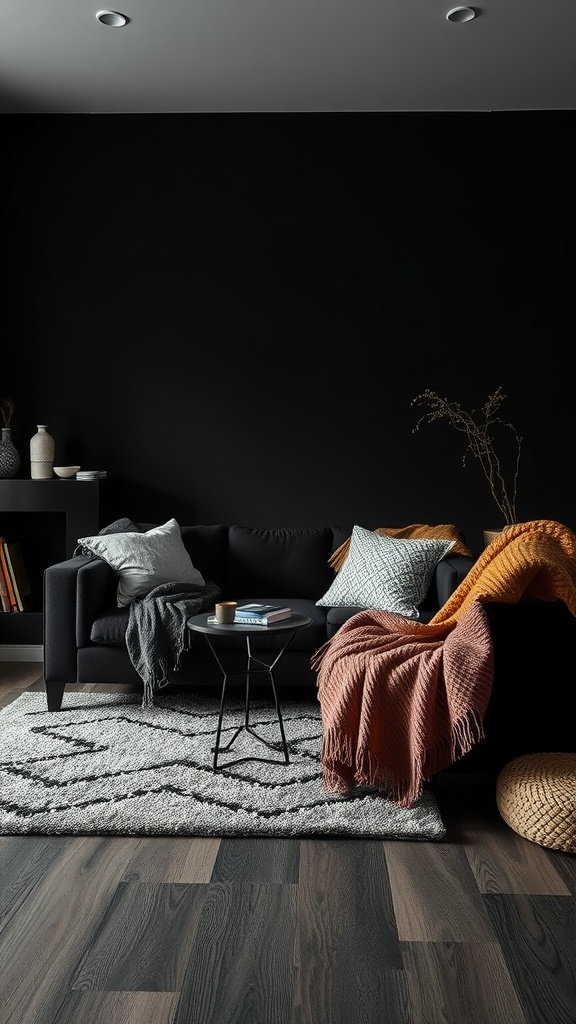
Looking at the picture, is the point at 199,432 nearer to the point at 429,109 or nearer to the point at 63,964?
the point at 429,109

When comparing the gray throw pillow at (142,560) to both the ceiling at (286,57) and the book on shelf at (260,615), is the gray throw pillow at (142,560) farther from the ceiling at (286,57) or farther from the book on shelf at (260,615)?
the ceiling at (286,57)

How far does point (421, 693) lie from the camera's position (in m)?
2.94

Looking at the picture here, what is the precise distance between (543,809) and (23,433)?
12.3 feet

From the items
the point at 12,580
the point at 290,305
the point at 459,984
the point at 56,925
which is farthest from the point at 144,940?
the point at 290,305

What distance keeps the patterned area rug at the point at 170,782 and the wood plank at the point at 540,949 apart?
455mm

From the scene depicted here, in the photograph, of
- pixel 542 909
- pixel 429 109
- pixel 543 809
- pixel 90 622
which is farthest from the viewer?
pixel 429 109

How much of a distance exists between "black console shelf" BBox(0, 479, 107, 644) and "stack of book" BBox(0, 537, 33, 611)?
5cm

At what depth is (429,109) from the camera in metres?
5.14

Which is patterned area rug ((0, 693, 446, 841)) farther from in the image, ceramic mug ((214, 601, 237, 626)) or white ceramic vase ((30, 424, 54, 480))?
white ceramic vase ((30, 424, 54, 480))

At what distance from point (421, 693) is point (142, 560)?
182 cm

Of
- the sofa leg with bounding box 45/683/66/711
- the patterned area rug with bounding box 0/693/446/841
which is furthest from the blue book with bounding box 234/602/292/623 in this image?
the sofa leg with bounding box 45/683/66/711

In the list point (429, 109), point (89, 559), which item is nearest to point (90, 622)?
point (89, 559)

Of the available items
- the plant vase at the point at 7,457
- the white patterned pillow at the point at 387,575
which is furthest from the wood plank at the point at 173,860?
the plant vase at the point at 7,457

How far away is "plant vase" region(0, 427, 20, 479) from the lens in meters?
5.04
